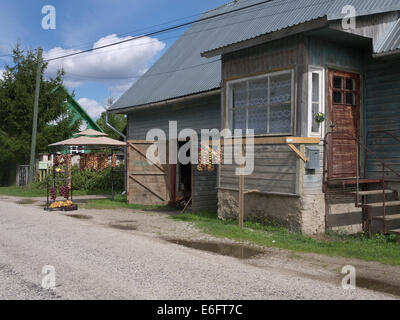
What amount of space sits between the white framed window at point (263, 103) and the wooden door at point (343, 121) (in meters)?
0.95

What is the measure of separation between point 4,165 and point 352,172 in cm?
2236

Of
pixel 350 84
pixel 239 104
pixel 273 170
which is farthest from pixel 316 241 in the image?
pixel 239 104

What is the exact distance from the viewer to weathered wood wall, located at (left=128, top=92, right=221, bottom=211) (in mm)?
12797

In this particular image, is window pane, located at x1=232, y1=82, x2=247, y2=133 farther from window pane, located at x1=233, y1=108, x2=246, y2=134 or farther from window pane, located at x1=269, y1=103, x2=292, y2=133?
window pane, located at x1=269, y1=103, x2=292, y2=133

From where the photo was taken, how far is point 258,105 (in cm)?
1009

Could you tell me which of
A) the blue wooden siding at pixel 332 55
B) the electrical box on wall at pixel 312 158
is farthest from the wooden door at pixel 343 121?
the electrical box on wall at pixel 312 158

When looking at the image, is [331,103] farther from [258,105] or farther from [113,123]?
[113,123]

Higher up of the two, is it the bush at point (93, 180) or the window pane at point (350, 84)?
the window pane at point (350, 84)

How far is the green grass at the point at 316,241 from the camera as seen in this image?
287 inches

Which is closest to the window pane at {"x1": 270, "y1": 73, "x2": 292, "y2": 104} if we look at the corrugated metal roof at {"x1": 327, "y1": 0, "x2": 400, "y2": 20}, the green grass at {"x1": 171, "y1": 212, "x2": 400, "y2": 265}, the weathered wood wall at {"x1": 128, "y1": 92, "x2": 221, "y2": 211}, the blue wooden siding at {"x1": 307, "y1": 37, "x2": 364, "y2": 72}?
the blue wooden siding at {"x1": 307, "y1": 37, "x2": 364, "y2": 72}

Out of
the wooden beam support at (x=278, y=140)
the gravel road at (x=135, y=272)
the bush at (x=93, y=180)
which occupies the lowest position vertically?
the gravel road at (x=135, y=272)

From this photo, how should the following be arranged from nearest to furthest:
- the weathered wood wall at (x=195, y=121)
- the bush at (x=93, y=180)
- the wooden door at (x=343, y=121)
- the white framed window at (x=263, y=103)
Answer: the wooden door at (x=343, y=121) → the white framed window at (x=263, y=103) → the weathered wood wall at (x=195, y=121) → the bush at (x=93, y=180)

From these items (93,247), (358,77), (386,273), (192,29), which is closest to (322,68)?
(358,77)

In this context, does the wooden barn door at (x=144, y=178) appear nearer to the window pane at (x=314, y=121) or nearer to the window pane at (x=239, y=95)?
the window pane at (x=239, y=95)
